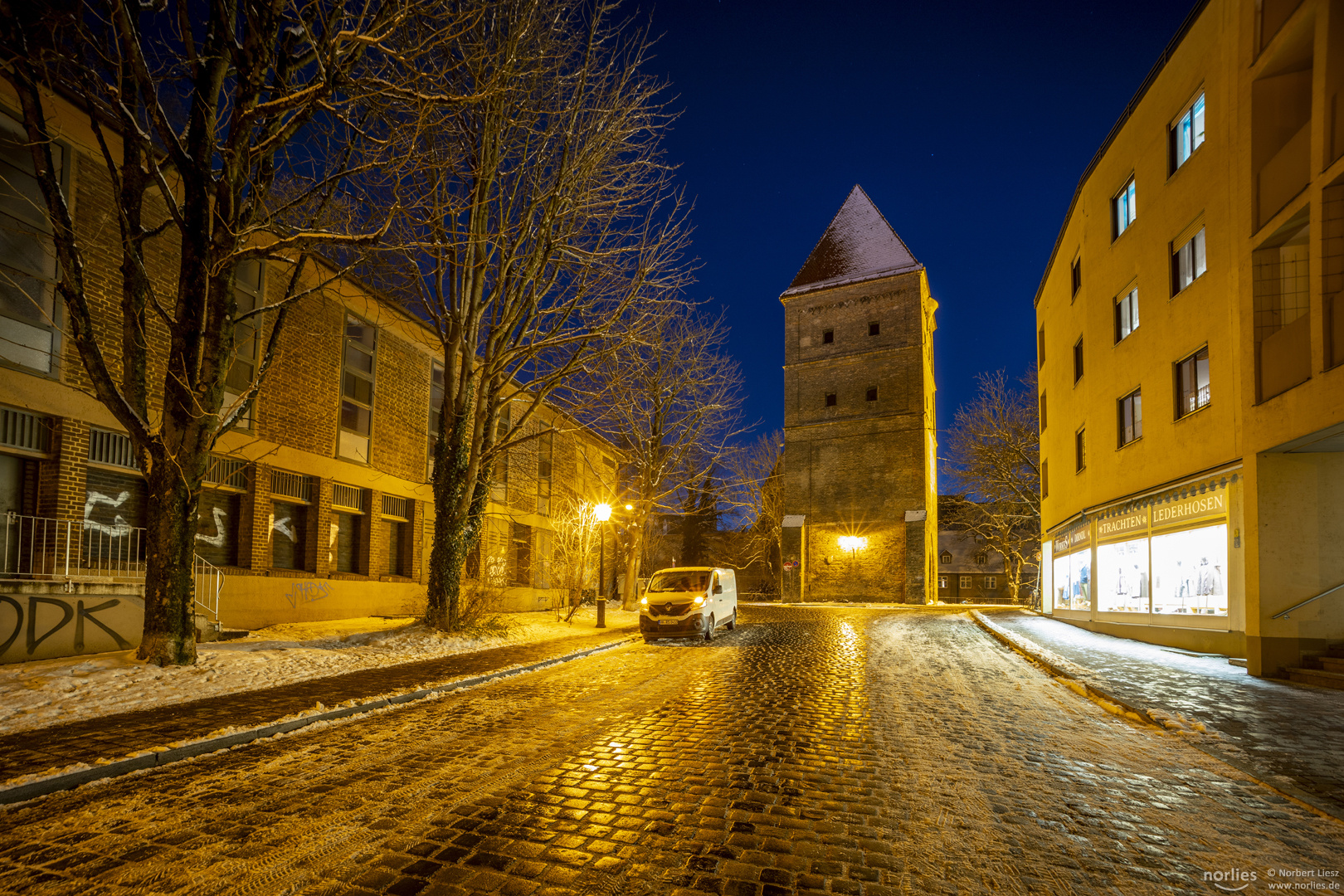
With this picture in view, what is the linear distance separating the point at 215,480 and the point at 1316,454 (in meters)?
19.6

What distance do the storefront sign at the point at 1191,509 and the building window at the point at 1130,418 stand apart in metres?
2.10

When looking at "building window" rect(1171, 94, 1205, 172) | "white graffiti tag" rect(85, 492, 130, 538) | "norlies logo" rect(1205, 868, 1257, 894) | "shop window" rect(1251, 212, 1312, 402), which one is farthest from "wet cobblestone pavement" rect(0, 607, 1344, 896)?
"building window" rect(1171, 94, 1205, 172)

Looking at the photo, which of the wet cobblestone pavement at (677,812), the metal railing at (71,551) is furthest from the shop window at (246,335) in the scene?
the wet cobblestone pavement at (677,812)

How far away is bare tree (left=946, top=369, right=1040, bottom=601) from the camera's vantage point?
129ft

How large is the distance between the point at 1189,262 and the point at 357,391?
19438mm

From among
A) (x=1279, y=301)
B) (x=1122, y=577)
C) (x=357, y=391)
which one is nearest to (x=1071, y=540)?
(x=1122, y=577)

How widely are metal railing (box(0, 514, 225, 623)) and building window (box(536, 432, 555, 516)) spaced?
58.2 ft

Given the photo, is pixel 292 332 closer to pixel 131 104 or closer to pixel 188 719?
pixel 131 104

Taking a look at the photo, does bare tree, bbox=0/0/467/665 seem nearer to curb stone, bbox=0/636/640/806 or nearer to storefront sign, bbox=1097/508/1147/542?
curb stone, bbox=0/636/640/806

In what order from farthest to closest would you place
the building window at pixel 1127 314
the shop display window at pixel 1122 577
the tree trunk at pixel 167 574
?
the building window at pixel 1127 314 < the shop display window at pixel 1122 577 < the tree trunk at pixel 167 574

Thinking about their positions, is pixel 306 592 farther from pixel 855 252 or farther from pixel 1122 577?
pixel 855 252

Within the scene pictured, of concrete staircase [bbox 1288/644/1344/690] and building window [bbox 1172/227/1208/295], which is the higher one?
building window [bbox 1172/227/1208/295]

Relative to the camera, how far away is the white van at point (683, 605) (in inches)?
653

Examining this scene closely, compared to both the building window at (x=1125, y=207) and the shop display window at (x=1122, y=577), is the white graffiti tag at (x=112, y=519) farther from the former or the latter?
the building window at (x=1125, y=207)
